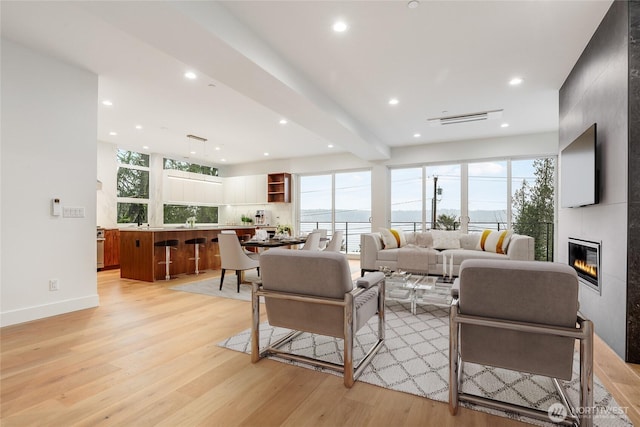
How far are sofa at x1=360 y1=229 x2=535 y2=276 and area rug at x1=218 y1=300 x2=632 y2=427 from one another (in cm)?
175

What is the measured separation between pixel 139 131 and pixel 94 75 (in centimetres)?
261

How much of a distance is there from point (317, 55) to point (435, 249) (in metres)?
3.80

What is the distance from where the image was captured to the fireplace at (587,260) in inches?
114

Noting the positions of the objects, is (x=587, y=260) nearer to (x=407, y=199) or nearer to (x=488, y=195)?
(x=488, y=195)

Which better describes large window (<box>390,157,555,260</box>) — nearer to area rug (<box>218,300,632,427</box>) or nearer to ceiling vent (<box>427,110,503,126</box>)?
ceiling vent (<box>427,110,503,126</box>)

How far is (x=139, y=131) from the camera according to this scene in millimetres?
6219

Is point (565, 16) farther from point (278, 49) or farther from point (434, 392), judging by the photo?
point (434, 392)

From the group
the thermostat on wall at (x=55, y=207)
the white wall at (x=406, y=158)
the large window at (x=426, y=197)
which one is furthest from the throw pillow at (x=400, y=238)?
the thermostat on wall at (x=55, y=207)

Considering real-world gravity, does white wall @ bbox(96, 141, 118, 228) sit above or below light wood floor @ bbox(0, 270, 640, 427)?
above

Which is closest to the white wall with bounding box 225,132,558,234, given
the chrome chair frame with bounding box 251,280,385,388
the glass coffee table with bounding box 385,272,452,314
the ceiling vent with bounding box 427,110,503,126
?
the ceiling vent with bounding box 427,110,503,126

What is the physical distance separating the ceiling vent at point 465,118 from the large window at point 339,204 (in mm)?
2964

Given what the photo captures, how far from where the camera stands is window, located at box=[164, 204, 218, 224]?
8423 mm

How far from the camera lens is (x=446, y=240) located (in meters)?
5.61

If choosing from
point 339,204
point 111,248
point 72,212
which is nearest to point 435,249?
point 339,204
